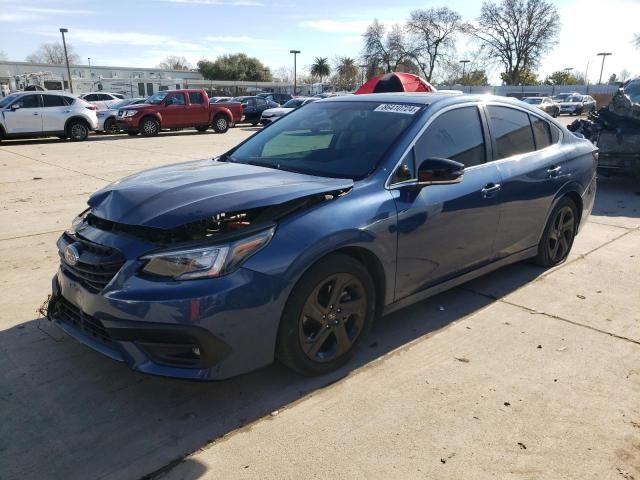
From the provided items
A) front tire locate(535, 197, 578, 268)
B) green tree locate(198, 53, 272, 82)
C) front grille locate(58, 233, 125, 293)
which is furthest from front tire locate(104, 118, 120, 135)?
green tree locate(198, 53, 272, 82)

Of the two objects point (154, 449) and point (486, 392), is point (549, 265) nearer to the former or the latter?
point (486, 392)

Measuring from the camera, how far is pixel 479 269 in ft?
13.8

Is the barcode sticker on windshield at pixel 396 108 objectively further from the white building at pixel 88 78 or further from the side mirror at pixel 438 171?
the white building at pixel 88 78

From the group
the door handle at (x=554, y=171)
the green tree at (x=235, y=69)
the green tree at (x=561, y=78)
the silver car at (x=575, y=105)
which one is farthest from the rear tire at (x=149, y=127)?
the green tree at (x=561, y=78)

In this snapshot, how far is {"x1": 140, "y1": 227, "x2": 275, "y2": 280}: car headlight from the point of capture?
2.63 meters

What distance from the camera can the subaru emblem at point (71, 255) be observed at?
2965 mm

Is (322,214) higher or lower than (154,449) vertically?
higher

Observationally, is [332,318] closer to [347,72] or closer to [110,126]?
[110,126]

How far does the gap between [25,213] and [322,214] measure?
5967 mm

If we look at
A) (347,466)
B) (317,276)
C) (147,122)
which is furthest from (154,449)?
(147,122)

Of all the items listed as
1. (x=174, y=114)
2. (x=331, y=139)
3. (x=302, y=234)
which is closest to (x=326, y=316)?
(x=302, y=234)

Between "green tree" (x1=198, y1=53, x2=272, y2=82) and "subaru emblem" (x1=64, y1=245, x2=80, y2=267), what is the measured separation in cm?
9703

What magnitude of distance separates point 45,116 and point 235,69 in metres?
82.1

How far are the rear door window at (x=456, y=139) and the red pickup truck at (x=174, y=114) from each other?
A: 1885cm
